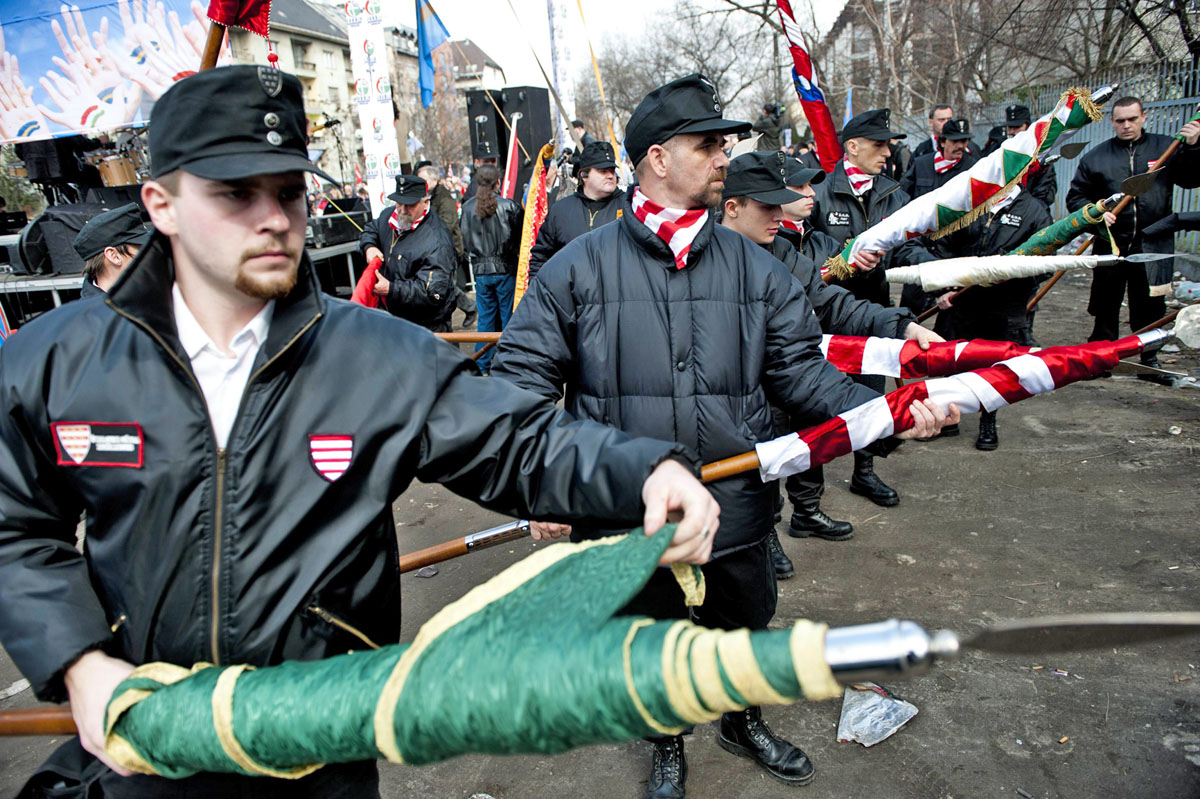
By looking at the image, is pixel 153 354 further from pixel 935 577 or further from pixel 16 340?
pixel 935 577

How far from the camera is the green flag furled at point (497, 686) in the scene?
1.19m

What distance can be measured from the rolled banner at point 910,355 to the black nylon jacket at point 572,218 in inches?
136

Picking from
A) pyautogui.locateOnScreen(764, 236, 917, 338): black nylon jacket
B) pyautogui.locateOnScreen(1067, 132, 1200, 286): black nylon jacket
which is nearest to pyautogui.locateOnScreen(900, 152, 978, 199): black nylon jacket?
pyautogui.locateOnScreen(1067, 132, 1200, 286): black nylon jacket

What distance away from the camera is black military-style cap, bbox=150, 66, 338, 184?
1.53m

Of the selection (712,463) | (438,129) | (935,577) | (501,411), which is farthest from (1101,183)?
(438,129)

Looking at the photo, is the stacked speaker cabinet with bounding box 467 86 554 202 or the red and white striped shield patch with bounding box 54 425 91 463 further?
the stacked speaker cabinet with bounding box 467 86 554 202

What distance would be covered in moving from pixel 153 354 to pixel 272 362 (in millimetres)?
241

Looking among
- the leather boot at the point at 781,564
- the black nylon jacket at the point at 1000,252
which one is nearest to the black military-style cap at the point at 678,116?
the leather boot at the point at 781,564

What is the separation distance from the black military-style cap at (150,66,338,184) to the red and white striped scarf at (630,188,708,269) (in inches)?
54.7

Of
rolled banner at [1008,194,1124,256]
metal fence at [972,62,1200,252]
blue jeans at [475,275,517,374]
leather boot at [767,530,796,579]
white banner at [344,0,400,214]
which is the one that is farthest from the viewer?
metal fence at [972,62,1200,252]

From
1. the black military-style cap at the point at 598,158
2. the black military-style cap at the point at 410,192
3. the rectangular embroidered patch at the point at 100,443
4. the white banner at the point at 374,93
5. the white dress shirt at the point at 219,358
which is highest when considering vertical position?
the white banner at the point at 374,93

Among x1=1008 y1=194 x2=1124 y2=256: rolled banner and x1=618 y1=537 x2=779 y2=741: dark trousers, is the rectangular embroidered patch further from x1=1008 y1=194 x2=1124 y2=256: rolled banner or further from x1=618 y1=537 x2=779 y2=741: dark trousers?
x1=1008 y1=194 x2=1124 y2=256: rolled banner

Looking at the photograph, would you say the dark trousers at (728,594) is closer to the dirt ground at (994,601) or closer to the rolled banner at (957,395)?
the rolled banner at (957,395)

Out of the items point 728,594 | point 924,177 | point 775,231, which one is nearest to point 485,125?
point 924,177
